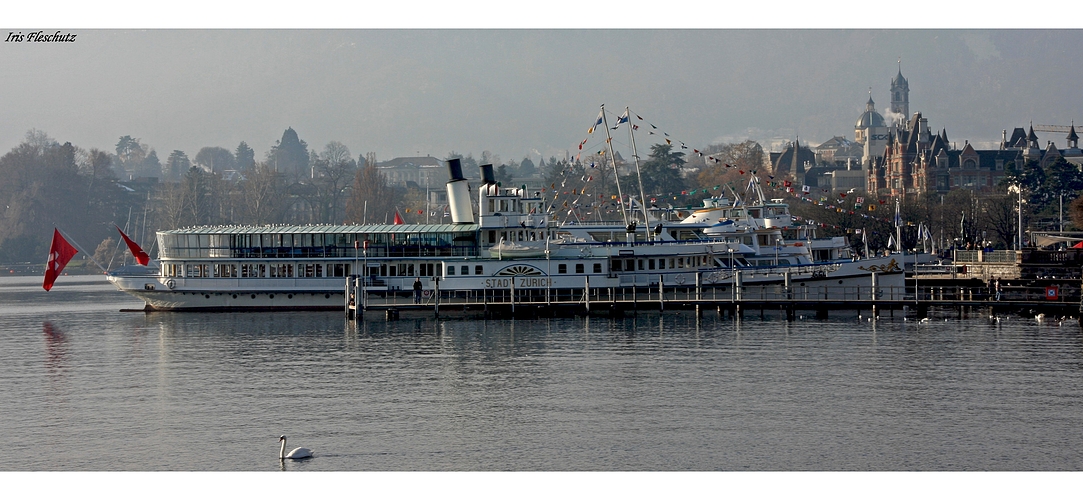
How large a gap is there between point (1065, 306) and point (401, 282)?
37.1m

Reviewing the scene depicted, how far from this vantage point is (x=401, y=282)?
78438 millimetres

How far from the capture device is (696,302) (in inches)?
2805

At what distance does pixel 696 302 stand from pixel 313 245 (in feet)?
77.9

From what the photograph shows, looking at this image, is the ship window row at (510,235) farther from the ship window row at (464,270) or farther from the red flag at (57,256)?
the red flag at (57,256)

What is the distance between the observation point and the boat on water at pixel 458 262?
251 feet

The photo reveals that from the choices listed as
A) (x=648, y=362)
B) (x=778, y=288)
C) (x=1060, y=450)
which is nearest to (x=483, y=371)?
Result: (x=648, y=362)

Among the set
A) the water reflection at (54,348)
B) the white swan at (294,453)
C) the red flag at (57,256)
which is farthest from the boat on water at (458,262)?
the white swan at (294,453)

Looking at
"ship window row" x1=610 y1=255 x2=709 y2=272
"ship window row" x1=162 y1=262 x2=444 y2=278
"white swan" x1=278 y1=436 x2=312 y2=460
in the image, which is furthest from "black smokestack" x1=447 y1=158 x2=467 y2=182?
"white swan" x1=278 y1=436 x2=312 y2=460

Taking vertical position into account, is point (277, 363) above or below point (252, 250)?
below

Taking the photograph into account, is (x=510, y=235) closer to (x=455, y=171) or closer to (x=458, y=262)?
(x=458, y=262)

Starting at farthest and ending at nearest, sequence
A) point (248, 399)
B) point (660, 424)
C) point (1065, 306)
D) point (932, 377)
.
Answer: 1. point (1065, 306)
2. point (932, 377)
3. point (248, 399)
4. point (660, 424)

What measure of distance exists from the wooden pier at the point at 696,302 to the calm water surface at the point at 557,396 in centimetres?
187

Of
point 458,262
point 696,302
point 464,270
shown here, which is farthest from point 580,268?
point 696,302
